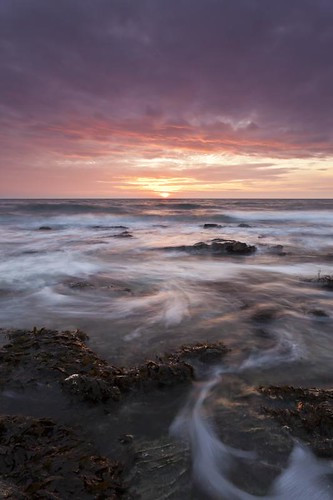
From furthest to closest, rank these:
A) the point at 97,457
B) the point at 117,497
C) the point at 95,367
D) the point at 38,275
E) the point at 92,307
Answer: the point at 38,275, the point at 92,307, the point at 95,367, the point at 97,457, the point at 117,497

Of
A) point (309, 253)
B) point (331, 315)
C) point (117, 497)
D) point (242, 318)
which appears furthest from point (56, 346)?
point (309, 253)

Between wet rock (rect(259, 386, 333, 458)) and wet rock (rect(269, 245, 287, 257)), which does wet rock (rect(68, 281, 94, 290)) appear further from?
wet rock (rect(269, 245, 287, 257))

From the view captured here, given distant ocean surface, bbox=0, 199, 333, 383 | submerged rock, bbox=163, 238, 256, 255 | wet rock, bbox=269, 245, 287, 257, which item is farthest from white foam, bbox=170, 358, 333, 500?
wet rock, bbox=269, 245, 287, 257

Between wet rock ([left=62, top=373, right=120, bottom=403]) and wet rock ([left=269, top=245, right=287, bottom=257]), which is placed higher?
wet rock ([left=269, top=245, right=287, bottom=257])

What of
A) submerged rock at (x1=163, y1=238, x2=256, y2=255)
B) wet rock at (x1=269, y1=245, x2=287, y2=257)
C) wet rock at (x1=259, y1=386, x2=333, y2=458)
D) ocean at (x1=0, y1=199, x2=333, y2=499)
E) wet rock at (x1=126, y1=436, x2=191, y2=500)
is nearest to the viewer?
wet rock at (x1=126, y1=436, x2=191, y2=500)

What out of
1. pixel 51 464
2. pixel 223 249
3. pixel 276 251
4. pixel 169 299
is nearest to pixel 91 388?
pixel 51 464

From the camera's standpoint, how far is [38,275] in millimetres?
9773

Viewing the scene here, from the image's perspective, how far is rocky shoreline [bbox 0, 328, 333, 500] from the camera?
257 cm

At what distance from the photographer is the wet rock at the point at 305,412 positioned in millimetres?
3076

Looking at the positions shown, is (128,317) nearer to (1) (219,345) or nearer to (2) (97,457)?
(1) (219,345)

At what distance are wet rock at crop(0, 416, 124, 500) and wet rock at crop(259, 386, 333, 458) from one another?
5.22 ft

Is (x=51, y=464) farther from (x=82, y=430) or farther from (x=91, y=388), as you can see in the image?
(x=91, y=388)

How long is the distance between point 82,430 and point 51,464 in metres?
0.48

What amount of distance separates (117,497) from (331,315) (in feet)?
16.5
